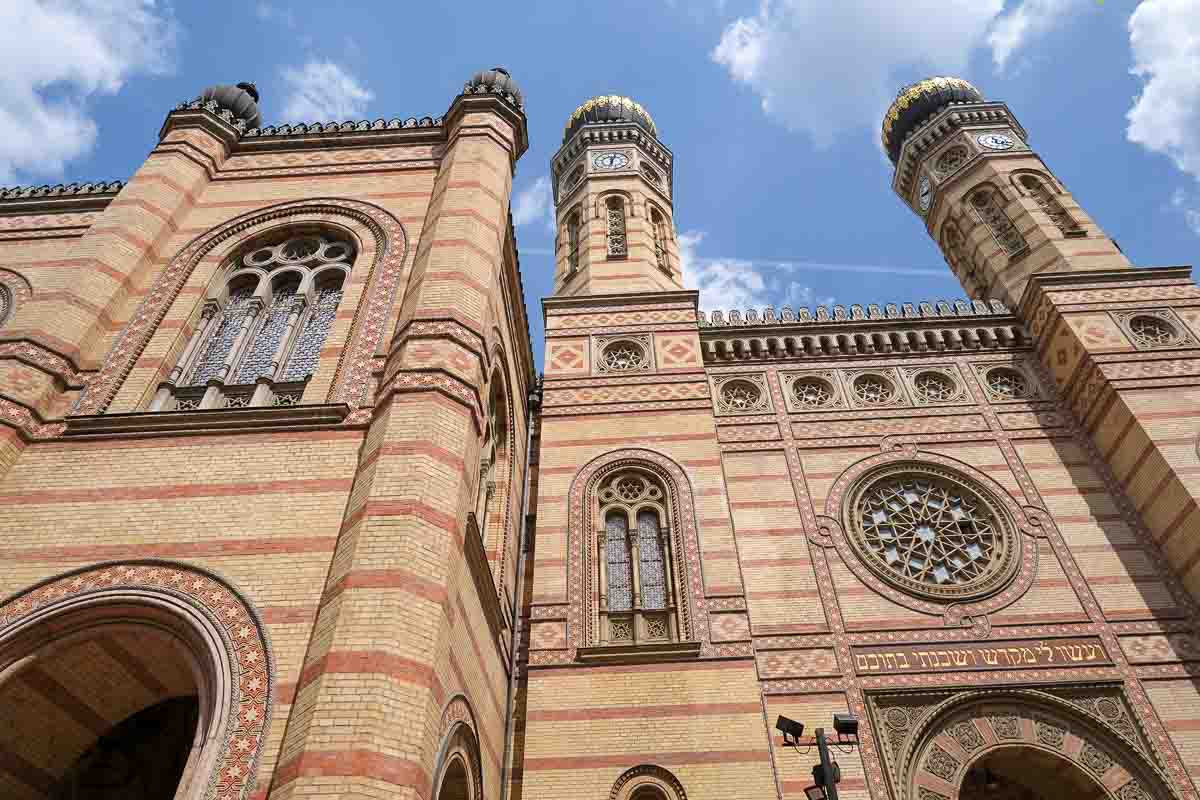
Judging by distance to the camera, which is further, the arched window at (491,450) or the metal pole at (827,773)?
the arched window at (491,450)

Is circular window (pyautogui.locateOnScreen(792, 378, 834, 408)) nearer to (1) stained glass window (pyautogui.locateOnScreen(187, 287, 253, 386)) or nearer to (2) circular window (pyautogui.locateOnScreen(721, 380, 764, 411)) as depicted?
(2) circular window (pyautogui.locateOnScreen(721, 380, 764, 411))

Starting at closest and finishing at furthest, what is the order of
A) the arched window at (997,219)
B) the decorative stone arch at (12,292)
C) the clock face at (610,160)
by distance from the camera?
the decorative stone arch at (12,292), the arched window at (997,219), the clock face at (610,160)

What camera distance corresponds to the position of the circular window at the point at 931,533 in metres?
9.51

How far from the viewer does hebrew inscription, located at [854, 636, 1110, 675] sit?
8555 mm

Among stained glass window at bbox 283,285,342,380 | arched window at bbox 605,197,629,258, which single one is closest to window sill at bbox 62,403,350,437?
stained glass window at bbox 283,285,342,380

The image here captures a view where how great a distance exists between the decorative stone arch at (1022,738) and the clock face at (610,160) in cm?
1290

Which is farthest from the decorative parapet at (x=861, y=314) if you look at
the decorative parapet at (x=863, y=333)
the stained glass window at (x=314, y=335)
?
the stained glass window at (x=314, y=335)

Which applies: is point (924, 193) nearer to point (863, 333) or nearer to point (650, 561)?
point (863, 333)

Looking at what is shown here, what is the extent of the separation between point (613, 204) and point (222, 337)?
9.83m

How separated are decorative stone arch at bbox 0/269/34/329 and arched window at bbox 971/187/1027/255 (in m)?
15.9

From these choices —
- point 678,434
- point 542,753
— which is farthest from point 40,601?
point 678,434

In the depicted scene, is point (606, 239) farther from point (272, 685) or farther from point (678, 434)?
point (272, 685)

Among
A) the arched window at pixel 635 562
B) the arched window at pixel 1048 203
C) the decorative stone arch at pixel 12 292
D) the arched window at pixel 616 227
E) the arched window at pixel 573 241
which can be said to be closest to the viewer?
the arched window at pixel 635 562

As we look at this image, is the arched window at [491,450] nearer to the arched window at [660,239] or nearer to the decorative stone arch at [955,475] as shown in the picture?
the decorative stone arch at [955,475]
